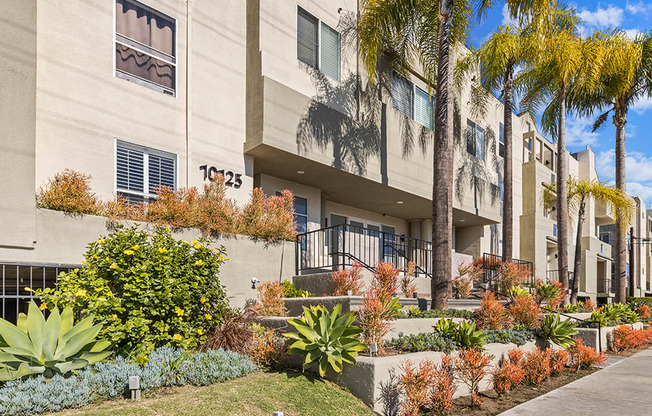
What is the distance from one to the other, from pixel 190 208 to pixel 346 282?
3.74 metres

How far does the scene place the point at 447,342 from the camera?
8.66m

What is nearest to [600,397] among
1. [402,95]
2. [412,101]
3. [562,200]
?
[402,95]

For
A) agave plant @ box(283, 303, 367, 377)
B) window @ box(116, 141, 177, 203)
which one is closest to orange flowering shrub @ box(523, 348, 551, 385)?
agave plant @ box(283, 303, 367, 377)

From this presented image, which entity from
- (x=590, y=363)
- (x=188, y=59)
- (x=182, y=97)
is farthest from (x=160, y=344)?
(x=590, y=363)

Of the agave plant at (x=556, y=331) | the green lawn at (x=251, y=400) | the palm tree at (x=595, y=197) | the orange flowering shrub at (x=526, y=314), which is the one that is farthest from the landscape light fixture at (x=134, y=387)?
the palm tree at (x=595, y=197)

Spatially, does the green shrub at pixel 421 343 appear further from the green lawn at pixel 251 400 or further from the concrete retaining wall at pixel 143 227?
the concrete retaining wall at pixel 143 227

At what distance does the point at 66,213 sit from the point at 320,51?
357 inches

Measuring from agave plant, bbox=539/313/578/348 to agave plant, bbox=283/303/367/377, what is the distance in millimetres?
5908

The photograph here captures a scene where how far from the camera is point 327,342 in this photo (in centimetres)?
725

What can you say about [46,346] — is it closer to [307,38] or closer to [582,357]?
[582,357]

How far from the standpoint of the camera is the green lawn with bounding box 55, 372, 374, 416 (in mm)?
5531

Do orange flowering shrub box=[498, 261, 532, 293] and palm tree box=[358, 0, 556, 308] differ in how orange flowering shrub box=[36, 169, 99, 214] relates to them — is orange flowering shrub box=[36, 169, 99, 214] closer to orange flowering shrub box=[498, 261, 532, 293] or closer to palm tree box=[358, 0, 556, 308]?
palm tree box=[358, 0, 556, 308]

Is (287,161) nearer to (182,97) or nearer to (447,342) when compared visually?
(182,97)

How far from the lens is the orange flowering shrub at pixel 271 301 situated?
10172 mm
